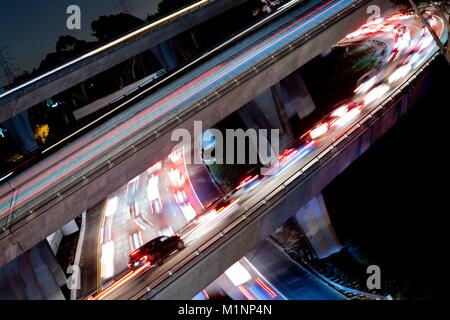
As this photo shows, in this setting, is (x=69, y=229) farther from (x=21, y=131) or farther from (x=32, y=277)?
(x=32, y=277)

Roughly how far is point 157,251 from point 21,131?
2526 centimetres

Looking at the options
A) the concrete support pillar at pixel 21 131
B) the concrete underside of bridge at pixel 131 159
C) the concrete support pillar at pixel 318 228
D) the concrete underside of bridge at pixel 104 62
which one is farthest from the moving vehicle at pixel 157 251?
the concrete support pillar at pixel 21 131

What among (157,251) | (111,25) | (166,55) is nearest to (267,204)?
(157,251)

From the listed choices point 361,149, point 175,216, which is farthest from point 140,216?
point 361,149

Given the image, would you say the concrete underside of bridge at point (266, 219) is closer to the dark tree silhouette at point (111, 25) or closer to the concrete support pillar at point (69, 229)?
the concrete support pillar at point (69, 229)

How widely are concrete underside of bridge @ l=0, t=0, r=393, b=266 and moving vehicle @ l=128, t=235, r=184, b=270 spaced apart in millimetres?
3125

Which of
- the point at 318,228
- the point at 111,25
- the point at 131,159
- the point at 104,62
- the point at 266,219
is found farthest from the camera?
the point at 111,25

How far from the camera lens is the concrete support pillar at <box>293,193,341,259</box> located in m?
20.5

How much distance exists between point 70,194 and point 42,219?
1422 millimetres

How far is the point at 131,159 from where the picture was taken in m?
17.3

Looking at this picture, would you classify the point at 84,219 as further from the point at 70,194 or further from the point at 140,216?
the point at 70,194

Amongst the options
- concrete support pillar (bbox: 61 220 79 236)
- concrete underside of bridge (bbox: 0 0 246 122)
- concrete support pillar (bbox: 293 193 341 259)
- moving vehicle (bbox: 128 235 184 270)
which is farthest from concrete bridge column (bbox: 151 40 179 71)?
moving vehicle (bbox: 128 235 184 270)

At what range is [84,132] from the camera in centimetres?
2248

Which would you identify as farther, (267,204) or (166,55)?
(166,55)
